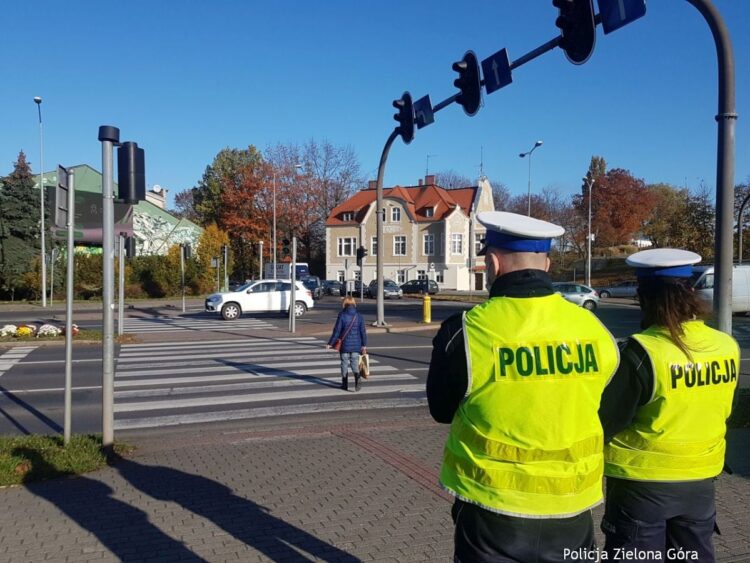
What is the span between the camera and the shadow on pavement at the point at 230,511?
13.3 feet

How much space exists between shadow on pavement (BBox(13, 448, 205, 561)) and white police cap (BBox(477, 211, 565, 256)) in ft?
9.69

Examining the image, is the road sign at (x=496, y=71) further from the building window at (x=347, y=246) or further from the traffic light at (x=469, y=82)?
the building window at (x=347, y=246)

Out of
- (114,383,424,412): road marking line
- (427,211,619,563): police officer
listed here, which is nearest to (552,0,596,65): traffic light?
(114,383,424,412): road marking line

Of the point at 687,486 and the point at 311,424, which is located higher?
the point at 687,486

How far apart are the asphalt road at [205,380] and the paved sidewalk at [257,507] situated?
7.14 feet

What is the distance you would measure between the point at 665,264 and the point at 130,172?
551 cm

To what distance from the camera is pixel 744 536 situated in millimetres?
4164

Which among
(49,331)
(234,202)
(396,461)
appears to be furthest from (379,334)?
(234,202)

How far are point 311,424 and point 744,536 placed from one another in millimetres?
5141

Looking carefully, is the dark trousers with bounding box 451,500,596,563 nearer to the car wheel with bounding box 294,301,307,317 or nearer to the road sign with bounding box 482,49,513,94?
the road sign with bounding box 482,49,513,94

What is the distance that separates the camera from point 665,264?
2.78m

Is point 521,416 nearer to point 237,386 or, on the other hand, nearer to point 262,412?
point 262,412

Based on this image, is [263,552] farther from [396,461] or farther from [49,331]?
[49,331]

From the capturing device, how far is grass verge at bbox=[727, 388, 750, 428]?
7102 mm
